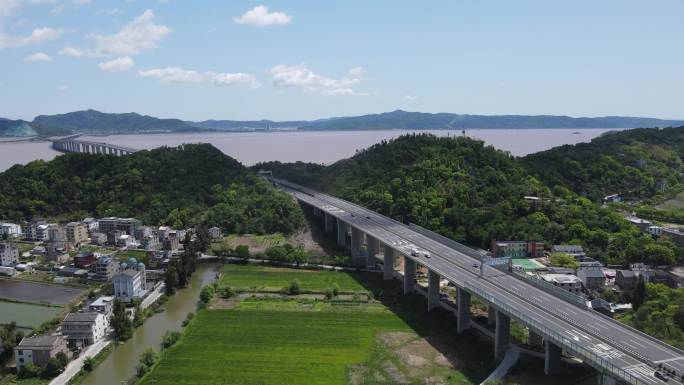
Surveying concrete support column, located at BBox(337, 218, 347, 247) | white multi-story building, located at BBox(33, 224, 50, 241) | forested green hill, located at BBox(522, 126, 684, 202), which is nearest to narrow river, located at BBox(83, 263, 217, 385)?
concrete support column, located at BBox(337, 218, 347, 247)

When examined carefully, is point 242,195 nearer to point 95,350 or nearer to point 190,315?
point 190,315

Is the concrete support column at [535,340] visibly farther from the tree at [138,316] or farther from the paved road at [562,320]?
the tree at [138,316]

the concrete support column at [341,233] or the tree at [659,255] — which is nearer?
the tree at [659,255]

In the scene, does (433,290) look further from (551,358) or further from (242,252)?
(242,252)

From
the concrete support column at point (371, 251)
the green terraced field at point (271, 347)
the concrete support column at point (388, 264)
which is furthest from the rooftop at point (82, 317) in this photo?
the concrete support column at point (371, 251)

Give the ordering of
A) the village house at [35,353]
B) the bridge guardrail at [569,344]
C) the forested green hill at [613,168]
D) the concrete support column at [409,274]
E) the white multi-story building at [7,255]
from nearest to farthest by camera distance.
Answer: the bridge guardrail at [569,344], the village house at [35,353], the concrete support column at [409,274], the white multi-story building at [7,255], the forested green hill at [613,168]

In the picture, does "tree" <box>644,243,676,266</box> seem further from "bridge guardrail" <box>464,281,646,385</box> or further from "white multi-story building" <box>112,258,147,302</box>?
"white multi-story building" <box>112,258,147,302</box>
